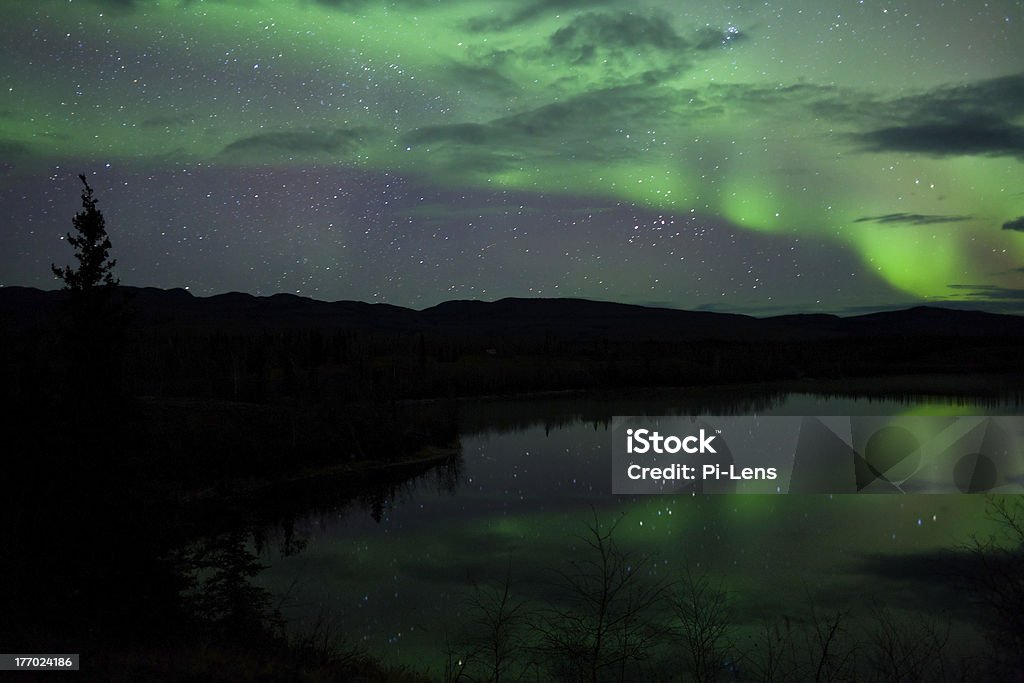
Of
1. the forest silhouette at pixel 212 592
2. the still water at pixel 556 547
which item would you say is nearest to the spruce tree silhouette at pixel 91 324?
the forest silhouette at pixel 212 592

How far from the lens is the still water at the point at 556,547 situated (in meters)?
15.5

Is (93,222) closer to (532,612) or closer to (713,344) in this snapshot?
(532,612)

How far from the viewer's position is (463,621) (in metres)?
14.9

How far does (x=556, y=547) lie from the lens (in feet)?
66.3

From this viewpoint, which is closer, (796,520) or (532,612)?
(532,612)

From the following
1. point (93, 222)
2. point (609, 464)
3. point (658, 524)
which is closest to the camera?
point (93, 222)

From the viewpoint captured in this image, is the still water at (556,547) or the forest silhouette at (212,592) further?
the still water at (556,547)

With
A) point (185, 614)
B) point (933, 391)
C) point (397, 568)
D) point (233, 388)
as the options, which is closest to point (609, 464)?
point (397, 568)

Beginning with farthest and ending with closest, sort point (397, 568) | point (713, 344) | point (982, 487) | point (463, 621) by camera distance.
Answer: point (713, 344) → point (982, 487) → point (397, 568) → point (463, 621)

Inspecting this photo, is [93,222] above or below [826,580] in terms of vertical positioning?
above

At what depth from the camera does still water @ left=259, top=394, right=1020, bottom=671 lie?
1553 cm

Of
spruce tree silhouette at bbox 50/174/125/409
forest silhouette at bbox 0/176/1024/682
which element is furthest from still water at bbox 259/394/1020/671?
spruce tree silhouette at bbox 50/174/125/409

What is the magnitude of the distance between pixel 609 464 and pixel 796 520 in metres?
11.5

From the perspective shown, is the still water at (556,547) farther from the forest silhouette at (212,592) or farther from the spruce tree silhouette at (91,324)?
the spruce tree silhouette at (91,324)
